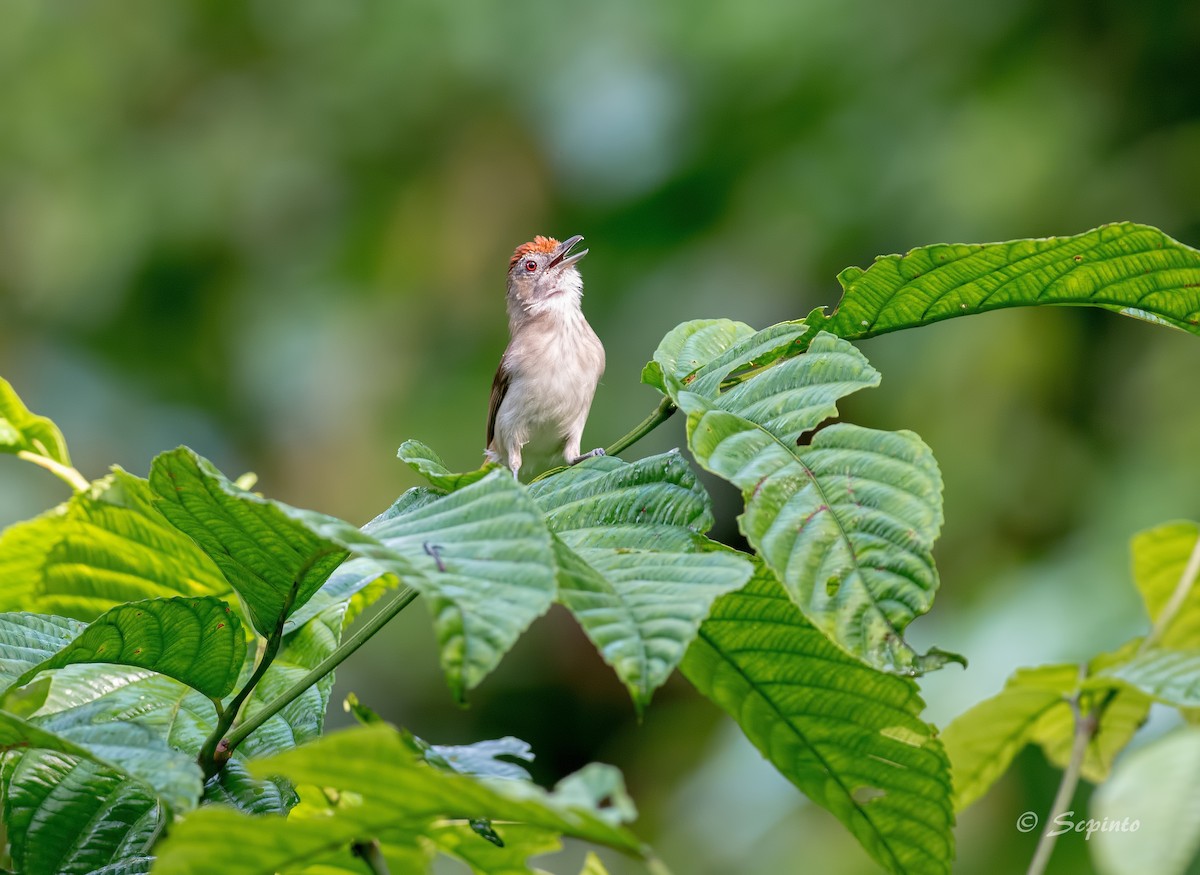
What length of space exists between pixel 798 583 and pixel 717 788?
3382mm

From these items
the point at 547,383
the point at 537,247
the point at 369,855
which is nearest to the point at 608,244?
the point at 537,247

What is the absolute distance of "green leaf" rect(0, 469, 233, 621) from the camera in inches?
68.1

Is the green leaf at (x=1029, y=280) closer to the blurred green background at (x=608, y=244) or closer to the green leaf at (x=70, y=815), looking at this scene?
the green leaf at (x=70, y=815)

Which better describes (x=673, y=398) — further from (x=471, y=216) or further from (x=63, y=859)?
(x=471, y=216)

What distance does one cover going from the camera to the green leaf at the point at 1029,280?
1.34 m

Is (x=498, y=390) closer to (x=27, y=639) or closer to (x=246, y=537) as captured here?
(x=27, y=639)

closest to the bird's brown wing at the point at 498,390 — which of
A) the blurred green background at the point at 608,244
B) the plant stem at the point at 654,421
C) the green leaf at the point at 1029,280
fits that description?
the blurred green background at the point at 608,244

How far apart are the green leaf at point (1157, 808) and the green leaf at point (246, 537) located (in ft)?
2.07

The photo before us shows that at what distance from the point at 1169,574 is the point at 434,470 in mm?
1015

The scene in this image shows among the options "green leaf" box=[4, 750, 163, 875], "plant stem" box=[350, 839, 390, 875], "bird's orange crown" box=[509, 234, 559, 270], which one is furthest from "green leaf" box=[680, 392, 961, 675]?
"bird's orange crown" box=[509, 234, 559, 270]

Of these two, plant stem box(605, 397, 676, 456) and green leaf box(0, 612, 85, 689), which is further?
plant stem box(605, 397, 676, 456)

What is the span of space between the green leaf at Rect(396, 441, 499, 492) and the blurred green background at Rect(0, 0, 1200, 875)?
2545mm

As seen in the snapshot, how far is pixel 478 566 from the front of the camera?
0.96 m

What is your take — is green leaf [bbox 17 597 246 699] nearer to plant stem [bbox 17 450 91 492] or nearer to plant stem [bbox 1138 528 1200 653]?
plant stem [bbox 17 450 91 492]
